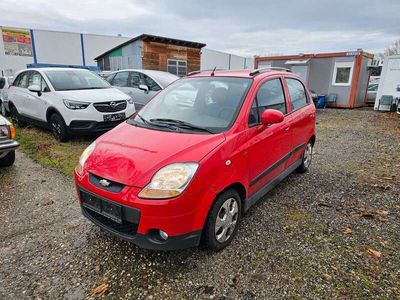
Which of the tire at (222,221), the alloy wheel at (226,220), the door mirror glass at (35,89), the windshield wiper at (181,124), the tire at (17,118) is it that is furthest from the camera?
the tire at (17,118)

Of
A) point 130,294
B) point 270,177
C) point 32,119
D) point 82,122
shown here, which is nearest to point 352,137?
point 270,177

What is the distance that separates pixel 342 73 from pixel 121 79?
39.2 feet

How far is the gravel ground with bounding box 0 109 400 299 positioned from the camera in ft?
7.27

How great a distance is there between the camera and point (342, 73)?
14.7 meters

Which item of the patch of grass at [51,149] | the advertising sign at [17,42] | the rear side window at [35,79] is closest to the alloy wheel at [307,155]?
the patch of grass at [51,149]

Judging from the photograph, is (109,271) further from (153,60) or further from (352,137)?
(153,60)

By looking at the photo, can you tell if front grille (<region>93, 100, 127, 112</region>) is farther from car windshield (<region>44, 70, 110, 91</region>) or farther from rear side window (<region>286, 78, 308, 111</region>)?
rear side window (<region>286, 78, 308, 111</region>)

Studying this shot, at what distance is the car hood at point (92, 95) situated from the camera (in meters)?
5.91

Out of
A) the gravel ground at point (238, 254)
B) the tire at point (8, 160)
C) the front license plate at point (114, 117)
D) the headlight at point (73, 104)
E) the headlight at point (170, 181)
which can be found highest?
the headlight at point (73, 104)

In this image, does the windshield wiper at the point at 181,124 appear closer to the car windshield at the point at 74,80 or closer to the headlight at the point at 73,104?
the headlight at the point at 73,104

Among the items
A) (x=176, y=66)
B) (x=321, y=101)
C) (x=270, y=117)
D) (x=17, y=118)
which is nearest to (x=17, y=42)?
(x=176, y=66)

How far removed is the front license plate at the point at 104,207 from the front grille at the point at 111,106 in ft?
12.5

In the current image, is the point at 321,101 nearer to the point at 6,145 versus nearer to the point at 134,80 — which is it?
the point at 134,80

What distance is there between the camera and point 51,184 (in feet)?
14.0
